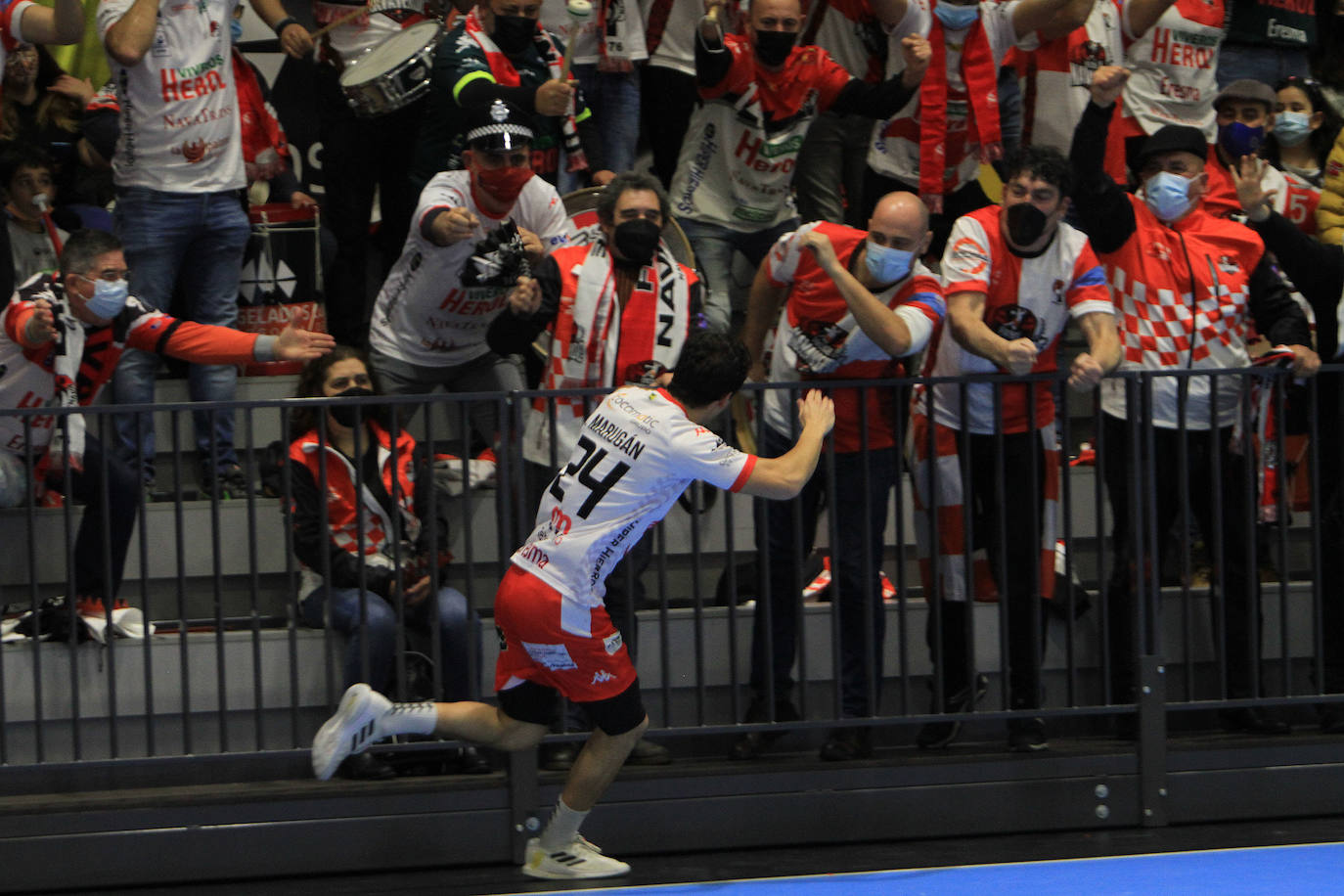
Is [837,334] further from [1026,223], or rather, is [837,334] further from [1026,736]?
[1026,736]

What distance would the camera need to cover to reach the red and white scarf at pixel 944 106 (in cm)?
757

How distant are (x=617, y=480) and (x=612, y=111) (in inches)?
125

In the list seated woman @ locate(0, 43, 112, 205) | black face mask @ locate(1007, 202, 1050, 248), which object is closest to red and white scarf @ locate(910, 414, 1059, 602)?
black face mask @ locate(1007, 202, 1050, 248)

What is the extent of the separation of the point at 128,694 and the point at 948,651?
109 inches

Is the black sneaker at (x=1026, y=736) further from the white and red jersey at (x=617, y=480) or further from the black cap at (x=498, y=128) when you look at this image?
the black cap at (x=498, y=128)

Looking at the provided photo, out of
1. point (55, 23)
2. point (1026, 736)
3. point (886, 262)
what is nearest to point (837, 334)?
point (886, 262)

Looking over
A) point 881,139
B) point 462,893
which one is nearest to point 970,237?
point 881,139

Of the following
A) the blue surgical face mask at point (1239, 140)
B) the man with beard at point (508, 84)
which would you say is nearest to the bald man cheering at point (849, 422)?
the man with beard at point (508, 84)

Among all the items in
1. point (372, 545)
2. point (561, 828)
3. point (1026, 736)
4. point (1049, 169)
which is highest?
point (1049, 169)

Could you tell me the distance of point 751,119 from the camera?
24.9ft

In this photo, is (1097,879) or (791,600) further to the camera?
(791,600)

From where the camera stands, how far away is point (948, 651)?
5957mm

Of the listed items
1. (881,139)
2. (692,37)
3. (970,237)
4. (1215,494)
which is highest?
(692,37)

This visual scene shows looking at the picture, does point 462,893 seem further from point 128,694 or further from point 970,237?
point 970,237
